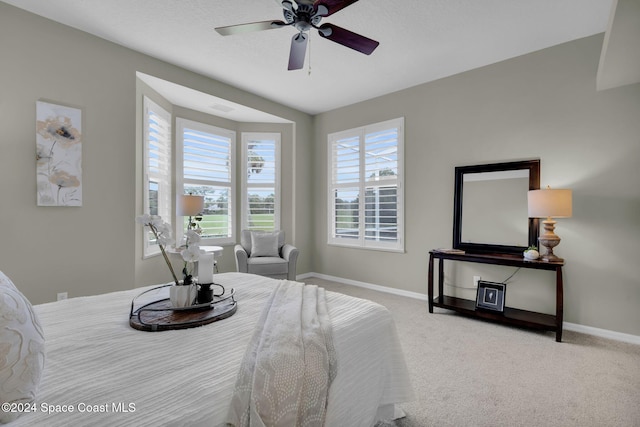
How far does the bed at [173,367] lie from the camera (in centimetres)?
82

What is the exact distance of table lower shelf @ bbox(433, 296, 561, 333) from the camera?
9.49 feet

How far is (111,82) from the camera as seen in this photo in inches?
125

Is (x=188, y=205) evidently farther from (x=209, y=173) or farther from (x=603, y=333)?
(x=603, y=333)

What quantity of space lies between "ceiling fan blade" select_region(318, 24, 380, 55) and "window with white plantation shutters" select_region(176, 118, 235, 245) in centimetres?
306

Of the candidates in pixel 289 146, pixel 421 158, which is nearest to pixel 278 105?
pixel 289 146

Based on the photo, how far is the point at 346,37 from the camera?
2.27m

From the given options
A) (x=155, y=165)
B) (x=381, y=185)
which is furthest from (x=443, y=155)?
(x=155, y=165)

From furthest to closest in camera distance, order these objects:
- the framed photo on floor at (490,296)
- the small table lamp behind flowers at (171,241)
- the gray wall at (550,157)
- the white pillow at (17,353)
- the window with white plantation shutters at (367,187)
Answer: the window with white plantation shutters at (367,187) < the framed photo on floor at (490,296) < the gray wall at (550,157) < the small table lamp behind flowers at (171,241) < the white pillow at (17,353)

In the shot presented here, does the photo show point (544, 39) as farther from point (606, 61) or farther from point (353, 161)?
point (353, 161)

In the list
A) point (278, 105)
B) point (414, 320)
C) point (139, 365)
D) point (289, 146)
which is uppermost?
point (278, 105)

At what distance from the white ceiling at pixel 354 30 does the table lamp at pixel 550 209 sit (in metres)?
1.57

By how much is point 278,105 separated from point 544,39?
11.5ft

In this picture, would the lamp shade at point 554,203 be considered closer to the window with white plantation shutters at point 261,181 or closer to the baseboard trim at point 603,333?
the baseboard trim at point 603,333

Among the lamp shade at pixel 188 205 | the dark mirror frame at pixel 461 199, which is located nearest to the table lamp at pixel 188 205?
the lamp shade at pixel 188 205
